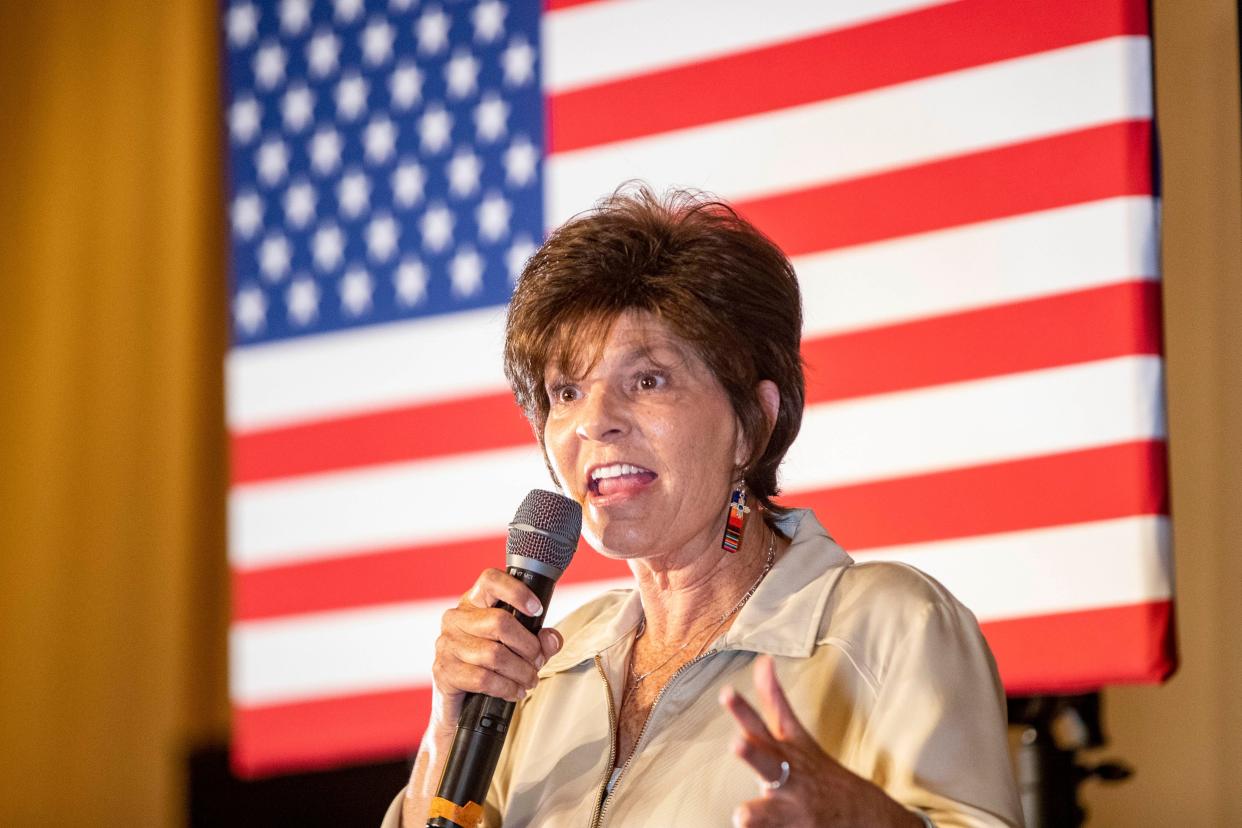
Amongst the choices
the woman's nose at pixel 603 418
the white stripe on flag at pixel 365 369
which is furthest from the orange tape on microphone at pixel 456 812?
the white stripe on flag at pixel 365 369

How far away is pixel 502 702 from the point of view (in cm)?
158

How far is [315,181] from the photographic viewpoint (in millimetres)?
3713

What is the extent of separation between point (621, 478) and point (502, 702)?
1.15 feet

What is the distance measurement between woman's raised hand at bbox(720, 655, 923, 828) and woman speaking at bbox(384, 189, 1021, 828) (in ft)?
0.60

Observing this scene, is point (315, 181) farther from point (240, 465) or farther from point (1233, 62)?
point (1233, 62)

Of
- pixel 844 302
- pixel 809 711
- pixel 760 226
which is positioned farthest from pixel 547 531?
pixel 760 226

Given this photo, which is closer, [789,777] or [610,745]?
[789,777]

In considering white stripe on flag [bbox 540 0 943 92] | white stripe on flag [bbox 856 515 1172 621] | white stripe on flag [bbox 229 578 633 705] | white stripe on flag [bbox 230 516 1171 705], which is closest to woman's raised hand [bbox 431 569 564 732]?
white stripe on flag [bbox 856 515 1172 621]

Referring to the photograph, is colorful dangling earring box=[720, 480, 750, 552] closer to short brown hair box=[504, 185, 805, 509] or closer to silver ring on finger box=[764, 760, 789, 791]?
short brown hair box=[504, 185, 805, 509]

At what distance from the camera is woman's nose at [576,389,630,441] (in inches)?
70.2

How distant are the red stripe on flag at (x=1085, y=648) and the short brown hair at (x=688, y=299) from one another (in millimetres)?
854

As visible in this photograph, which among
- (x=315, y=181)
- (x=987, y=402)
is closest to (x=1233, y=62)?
(x=987, y=402)

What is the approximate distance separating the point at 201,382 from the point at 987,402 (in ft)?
7.47

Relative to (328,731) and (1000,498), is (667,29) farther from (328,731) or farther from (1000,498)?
(328,731)
